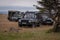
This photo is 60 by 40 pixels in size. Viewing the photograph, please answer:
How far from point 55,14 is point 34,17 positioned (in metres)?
4.30

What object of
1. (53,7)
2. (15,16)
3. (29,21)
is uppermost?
(53,7)

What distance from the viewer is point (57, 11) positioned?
468 inches

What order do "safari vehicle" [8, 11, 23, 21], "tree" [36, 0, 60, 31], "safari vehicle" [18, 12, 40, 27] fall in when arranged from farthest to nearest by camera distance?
"safari vehicle" [8, 11, 23, 21]
"safari vehicle" [18, 12, 40, 27]
"tree" [36, 0, 60, 31]

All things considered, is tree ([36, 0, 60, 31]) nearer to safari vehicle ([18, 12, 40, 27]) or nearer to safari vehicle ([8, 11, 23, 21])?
safari vehicle ([18, 12, 40, 27])

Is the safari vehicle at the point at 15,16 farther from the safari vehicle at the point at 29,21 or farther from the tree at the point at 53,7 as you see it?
the tree at the point at 53,7

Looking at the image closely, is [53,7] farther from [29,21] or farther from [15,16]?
[15,16]

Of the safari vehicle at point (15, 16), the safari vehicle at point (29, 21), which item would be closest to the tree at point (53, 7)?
the safari vehicle at point (29, 21)

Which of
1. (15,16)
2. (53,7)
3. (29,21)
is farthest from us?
(15,16)

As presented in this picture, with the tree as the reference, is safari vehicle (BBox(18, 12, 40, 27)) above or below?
below

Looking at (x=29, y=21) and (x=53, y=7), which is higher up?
(x=53, y=7)

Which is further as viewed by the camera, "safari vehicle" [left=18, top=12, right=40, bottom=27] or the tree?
"safari vehicle" [left=18, top=12, right=40, bottom=27]

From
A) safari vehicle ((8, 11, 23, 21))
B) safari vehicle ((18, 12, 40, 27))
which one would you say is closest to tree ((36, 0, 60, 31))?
safari vehicle ((18, 12, 40, 27))

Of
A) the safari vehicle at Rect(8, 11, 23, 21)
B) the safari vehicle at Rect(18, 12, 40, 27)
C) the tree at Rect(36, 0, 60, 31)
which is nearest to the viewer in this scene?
the tree at Rect(36, 0, 60, 31)

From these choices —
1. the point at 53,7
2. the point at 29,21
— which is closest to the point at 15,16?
the point at 29,21
